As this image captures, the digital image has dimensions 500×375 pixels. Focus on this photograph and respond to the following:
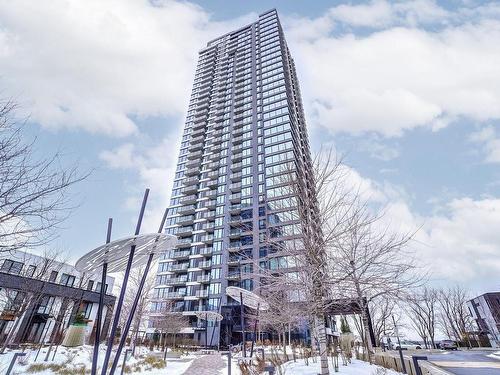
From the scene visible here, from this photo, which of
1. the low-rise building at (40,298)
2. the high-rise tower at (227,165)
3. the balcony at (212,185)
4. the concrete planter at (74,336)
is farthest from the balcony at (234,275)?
the concrete planter at (74,336)

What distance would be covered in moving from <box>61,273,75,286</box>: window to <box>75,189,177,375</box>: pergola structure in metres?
39.6

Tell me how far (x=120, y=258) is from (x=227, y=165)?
58033 mm

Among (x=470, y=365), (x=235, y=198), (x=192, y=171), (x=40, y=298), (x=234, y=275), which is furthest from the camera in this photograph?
(x=192, y=171)

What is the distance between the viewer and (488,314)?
159 ft

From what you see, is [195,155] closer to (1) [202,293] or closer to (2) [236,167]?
(2) [236,167]

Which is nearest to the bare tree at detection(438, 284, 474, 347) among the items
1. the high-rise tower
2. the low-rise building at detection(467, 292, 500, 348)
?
the low-rise building at detection(467, 292, 500, 348)

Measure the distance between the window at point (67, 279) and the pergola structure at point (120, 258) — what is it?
39.6 meters

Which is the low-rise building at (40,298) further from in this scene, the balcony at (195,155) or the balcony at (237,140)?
the balcony at (237,140)

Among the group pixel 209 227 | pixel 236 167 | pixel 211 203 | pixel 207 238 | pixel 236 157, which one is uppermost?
pixel 236 157

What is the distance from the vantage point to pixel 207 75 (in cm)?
8644

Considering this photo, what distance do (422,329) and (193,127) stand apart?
233ft

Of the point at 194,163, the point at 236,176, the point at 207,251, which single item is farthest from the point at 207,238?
the point at 194,163

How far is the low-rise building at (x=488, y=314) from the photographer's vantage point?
146 feet

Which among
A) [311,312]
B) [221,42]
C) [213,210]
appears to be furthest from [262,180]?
[221,42]
